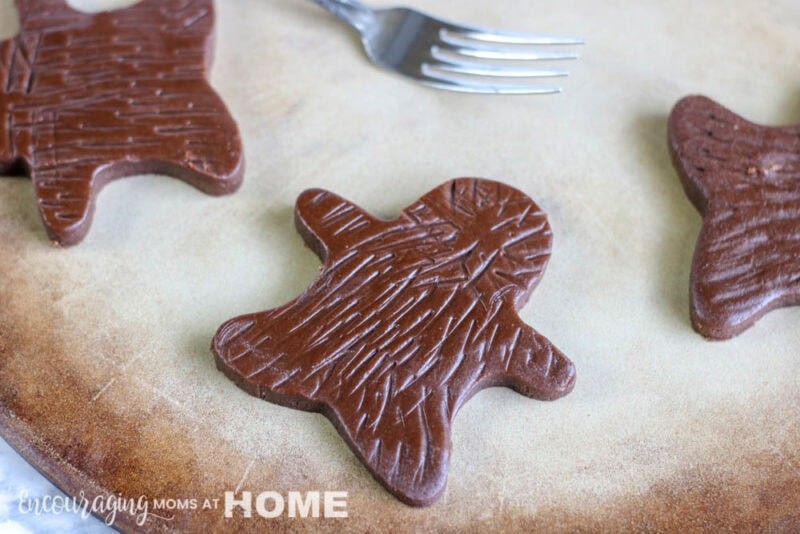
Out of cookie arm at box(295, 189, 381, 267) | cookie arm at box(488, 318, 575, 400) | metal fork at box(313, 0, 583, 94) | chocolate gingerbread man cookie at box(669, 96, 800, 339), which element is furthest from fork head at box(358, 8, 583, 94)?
cookie arm at box(488, 318, 575, 400)

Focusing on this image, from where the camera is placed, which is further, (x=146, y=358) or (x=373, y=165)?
(x=373, y=165)

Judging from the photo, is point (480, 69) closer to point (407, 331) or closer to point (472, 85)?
point (472, 85)

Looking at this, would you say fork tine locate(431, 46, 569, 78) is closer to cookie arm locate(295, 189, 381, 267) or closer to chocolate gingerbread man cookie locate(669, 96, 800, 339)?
chocolate gingerbread man cookie locate(669, 96, 800, 339)

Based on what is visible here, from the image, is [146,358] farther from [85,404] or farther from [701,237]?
[701,237]

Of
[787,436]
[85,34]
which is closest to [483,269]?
[787,436]

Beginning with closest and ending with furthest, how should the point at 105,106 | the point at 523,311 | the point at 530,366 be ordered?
the point at 530,366 < the point at 523,311 < the point at 105,106

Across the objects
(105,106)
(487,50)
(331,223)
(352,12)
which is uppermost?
(487,50)

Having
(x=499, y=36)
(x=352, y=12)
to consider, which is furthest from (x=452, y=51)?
(x=352, y=12)
